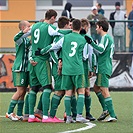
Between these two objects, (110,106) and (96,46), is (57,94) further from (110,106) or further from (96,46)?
(96,46)

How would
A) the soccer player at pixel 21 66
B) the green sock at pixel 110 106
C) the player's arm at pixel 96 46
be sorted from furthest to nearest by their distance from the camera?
the soccer player at pixel 21 66
the green sock at pixel 110 106
the player's arm at pixel 96 46

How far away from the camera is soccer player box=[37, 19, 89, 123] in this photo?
12.8 m

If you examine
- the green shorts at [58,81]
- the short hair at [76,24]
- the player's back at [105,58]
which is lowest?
the green shorts at [58,81]

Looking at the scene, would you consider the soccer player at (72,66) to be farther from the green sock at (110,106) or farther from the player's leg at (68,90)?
the green sock at (110,106)

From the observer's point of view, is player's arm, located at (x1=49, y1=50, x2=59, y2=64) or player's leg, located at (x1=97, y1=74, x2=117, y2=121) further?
player's leg, located at (x1=97, y1=74, x2=117, y2=121)

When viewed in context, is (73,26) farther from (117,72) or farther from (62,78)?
(117,72)

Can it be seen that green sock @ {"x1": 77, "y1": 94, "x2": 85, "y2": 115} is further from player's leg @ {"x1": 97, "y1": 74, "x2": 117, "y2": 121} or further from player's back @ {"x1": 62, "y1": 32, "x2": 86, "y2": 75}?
player's leg @ {"x1": 97, "y1": 74, "x2": 117, "y2": 121}

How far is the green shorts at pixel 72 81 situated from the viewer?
42.0ft

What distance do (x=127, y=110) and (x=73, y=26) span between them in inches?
129

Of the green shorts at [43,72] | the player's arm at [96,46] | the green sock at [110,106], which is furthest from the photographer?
the green sock at [110,106]

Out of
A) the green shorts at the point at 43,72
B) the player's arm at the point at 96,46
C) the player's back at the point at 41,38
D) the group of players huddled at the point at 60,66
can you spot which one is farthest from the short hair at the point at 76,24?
the green shorts at the point at 43,72

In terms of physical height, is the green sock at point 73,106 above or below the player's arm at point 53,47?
below

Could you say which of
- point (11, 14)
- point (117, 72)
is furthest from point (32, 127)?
point (11, 14)

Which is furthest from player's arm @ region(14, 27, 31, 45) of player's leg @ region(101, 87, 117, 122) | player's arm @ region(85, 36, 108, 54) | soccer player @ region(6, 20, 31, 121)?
player's leg @ region(101, 87, 117, 122)
